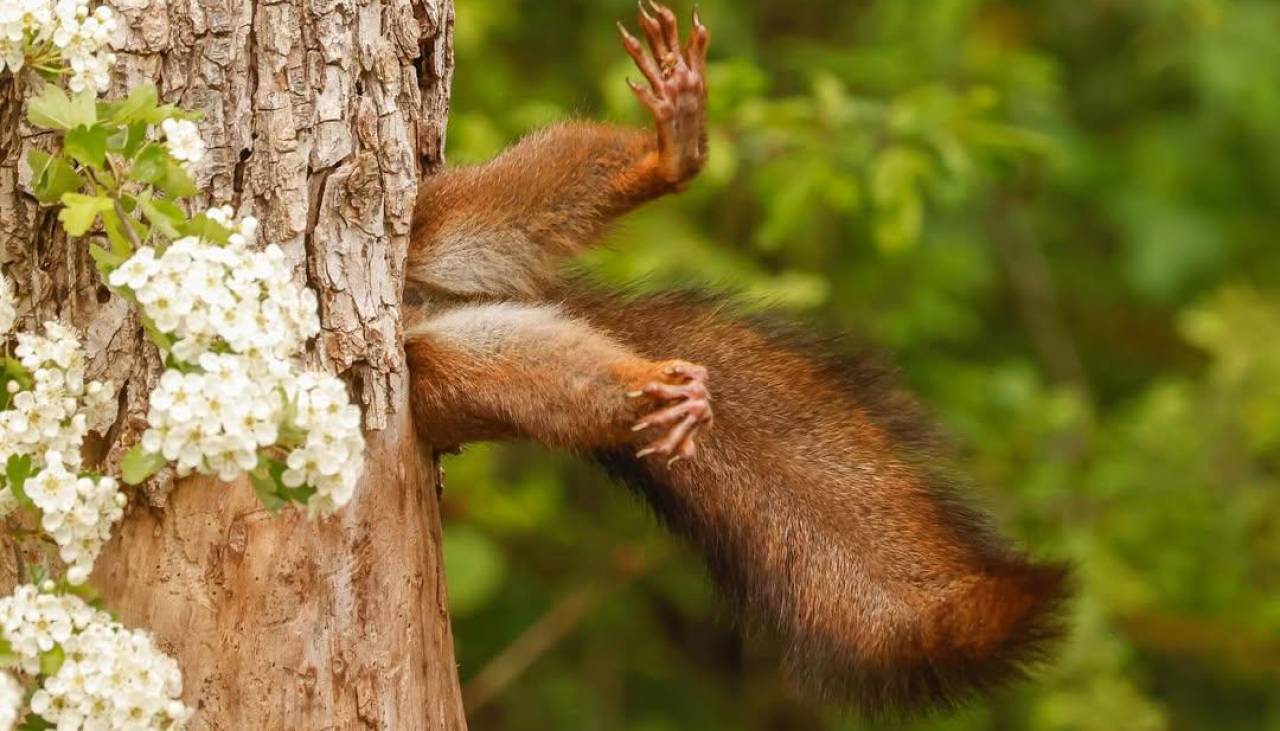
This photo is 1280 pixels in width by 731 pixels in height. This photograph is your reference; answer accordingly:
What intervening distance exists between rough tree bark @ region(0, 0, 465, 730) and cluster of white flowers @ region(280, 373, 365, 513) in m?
0.42

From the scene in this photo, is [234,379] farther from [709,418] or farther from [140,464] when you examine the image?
[709,418]

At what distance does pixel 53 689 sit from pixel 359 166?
87 cm

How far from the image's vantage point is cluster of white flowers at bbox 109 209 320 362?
A: 6.67 feet

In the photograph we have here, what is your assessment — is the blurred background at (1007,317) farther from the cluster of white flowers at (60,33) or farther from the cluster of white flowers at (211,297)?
the cluster of white flowers at (211,297)

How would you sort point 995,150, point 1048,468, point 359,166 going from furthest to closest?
point 1048,468 < point 995,150 < point 359,166

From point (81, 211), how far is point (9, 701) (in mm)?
602

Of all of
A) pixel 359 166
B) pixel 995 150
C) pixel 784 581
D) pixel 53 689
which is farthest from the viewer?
pixel 995 150

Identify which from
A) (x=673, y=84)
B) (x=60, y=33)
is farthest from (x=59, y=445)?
(x=673, y=84)

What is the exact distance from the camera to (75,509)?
2.20m

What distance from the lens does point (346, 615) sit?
256 centimetres

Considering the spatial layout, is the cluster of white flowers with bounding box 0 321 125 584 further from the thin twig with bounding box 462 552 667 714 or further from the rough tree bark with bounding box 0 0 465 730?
the thin twig with bounding box 462 552 667 714

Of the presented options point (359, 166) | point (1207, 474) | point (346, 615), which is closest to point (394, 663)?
point (346, 615)

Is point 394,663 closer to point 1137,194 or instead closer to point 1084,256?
point 1137,194

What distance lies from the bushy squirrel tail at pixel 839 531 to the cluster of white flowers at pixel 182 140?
97cm
